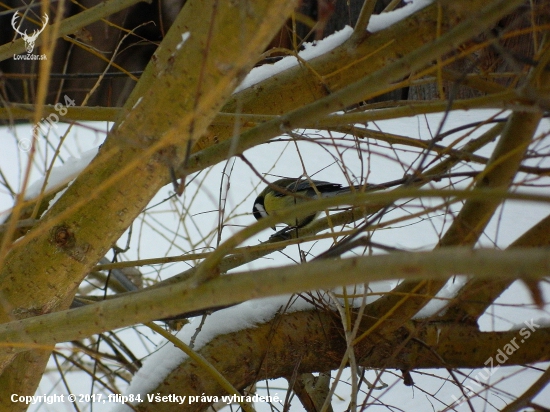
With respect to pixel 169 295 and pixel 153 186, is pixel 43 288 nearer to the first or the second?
pixel 153 186

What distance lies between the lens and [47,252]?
3.34ft

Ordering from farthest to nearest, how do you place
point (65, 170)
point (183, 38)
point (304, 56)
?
point (65, 170) → point (304, 56) → point (183, 38)

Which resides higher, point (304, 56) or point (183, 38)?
point (304, 56)

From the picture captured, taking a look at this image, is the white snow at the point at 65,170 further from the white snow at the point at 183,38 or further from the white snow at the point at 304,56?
the white snow at the point at 183,38

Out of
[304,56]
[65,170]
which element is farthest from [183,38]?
[65,170]

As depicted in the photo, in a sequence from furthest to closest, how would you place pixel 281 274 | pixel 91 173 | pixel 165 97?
pixel 91 173 → pixel 165 97 → pixel 281 274

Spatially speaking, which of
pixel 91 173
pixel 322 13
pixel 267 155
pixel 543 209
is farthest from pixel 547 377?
pixel 267 155

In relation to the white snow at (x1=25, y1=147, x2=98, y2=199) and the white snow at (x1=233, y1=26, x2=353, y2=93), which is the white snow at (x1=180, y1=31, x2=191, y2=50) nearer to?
the white snow at (x1=233, y1=26, x2=353, y2=93)

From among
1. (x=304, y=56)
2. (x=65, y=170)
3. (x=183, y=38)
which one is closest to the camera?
(x=183, y=38)

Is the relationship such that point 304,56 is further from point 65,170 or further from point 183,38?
point 65,170

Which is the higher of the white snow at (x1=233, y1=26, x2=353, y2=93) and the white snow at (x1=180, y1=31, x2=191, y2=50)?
the white snow at (x1=233, y1=26, x2=353, y2=93)

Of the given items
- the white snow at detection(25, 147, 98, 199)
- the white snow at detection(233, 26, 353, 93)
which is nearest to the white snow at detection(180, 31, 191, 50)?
the white snow at detection(233, 26, 353, 93)

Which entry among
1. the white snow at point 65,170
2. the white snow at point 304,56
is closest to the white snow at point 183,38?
the white snow at point 304,56

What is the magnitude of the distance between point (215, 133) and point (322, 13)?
0.79m
